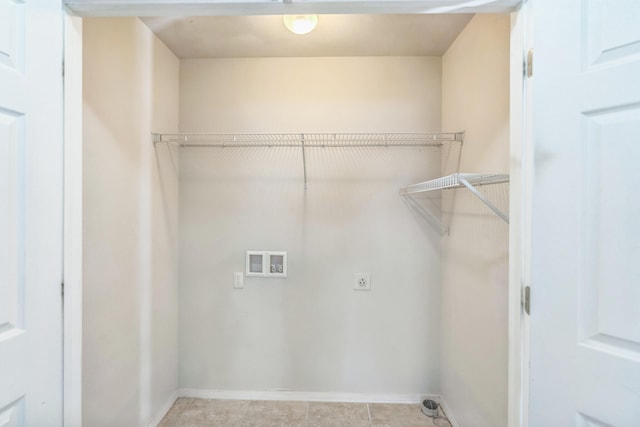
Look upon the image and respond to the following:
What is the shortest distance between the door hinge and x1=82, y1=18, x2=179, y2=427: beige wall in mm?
1680

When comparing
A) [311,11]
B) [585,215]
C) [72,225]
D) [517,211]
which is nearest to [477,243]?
[517,211]

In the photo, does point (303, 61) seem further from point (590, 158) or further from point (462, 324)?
point (462, 324)

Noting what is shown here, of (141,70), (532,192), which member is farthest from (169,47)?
(532,192)

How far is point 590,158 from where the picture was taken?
689mm

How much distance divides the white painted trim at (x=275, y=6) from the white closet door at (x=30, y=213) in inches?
4.9

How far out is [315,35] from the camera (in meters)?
1.71

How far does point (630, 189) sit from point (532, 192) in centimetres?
19

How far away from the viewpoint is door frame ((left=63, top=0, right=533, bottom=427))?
32.2 inches

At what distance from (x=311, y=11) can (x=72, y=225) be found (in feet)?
3.42

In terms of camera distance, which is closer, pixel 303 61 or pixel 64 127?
pixel 64 127

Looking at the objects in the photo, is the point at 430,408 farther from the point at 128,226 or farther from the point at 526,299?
the point at 128,226

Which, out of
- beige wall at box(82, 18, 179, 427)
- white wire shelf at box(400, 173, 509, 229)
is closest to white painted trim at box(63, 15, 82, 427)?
beige wall at box(82, 18, 179, 427)

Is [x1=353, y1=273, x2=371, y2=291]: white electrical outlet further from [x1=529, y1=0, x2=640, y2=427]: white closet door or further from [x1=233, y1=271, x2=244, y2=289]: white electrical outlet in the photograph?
[x1=529, y1=0, x2=640, y2=427]: white closet door

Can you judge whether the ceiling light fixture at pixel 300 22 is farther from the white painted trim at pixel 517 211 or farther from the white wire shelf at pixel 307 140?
the white painted trim at pixel 517 211
